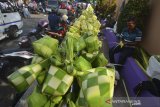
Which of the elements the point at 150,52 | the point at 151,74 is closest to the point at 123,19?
the point at 150,52

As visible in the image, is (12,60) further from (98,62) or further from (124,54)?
(98,62)

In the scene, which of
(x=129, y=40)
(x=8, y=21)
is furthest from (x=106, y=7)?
(x=129, y=40)

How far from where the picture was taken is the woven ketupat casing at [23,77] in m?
1.77

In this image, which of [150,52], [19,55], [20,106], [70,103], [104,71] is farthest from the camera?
[150,52]

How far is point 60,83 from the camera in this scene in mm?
1672

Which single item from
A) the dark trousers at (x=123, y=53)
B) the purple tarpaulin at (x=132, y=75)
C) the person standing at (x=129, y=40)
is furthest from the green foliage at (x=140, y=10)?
the purple tarpaulin at (x=132, y=75)

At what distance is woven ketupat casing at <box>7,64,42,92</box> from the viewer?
5.79 feet

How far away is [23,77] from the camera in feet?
5.83

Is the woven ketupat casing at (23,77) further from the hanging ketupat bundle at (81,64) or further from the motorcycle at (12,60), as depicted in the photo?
the motorcycle at (12,60)

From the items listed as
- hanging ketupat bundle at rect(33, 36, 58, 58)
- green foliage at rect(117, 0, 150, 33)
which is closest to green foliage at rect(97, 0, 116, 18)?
green foliage at rect(117, 0, 150, 33)

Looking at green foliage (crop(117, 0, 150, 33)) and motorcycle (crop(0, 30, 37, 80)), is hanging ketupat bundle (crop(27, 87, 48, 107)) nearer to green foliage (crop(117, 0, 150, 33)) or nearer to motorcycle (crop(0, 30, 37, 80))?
motorcycle (crop(0, 30, 37, 80))

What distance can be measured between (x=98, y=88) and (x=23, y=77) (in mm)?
589

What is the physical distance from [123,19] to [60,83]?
7007mm

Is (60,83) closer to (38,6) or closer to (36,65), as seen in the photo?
(36,65)
